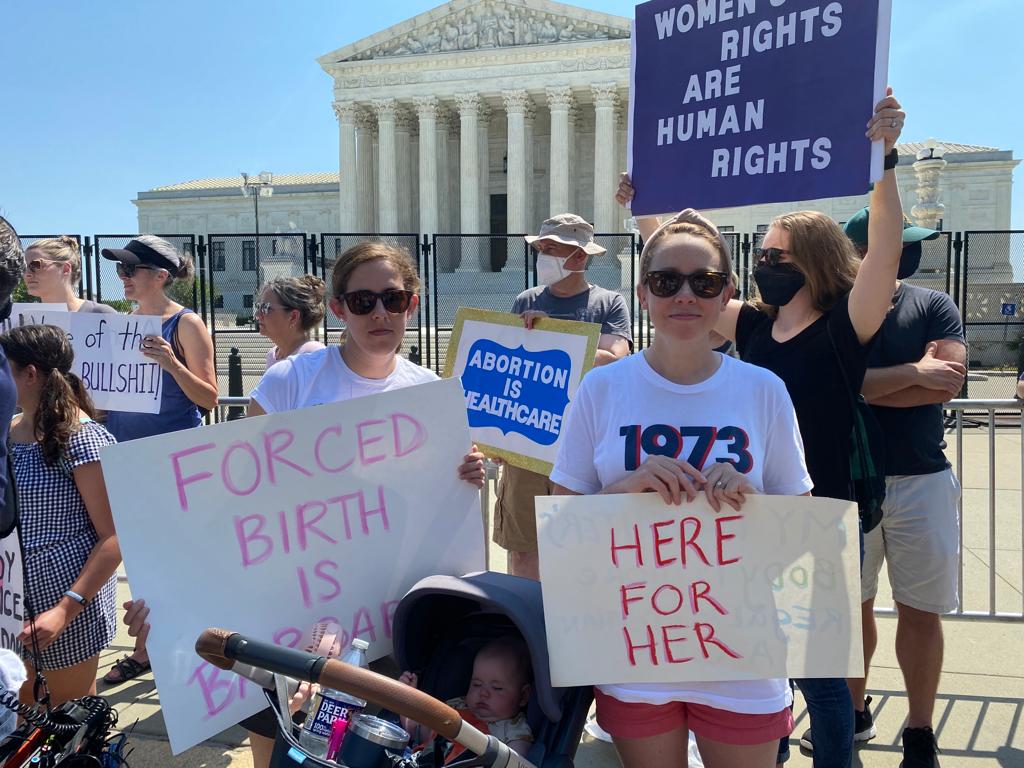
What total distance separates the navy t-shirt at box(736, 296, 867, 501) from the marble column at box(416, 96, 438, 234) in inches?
1905

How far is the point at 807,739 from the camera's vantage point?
3.25 metres

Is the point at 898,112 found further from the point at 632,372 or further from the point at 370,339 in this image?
the point at 370,339

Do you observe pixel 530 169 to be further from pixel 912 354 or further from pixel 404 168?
pixel 912 354

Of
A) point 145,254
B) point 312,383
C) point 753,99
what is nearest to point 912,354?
point 753,99

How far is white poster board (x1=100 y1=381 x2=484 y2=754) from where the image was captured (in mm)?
1991

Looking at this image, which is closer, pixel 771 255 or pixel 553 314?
pixel 771 255

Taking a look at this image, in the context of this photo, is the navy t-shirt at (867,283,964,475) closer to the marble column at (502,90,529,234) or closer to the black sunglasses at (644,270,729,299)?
the black sunglasses at (644,270,729,299)

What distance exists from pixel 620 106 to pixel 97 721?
51385mm

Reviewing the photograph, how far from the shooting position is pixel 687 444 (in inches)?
77.9

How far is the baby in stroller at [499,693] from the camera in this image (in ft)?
6.84

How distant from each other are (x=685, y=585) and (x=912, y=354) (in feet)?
5.24

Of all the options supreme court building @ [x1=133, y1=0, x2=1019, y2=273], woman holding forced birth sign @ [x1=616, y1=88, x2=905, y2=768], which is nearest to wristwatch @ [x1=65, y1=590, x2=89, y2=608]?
woman holding forced birth sign @ [x1=616, y1=88, x2=905, y2=768]

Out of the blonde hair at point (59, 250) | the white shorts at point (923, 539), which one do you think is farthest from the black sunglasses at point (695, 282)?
the blonde hair at point (59, 250)

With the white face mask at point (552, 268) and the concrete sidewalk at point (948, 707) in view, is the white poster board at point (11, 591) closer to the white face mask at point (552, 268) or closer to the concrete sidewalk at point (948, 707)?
the concrete sidewalk at point (948, 707)
